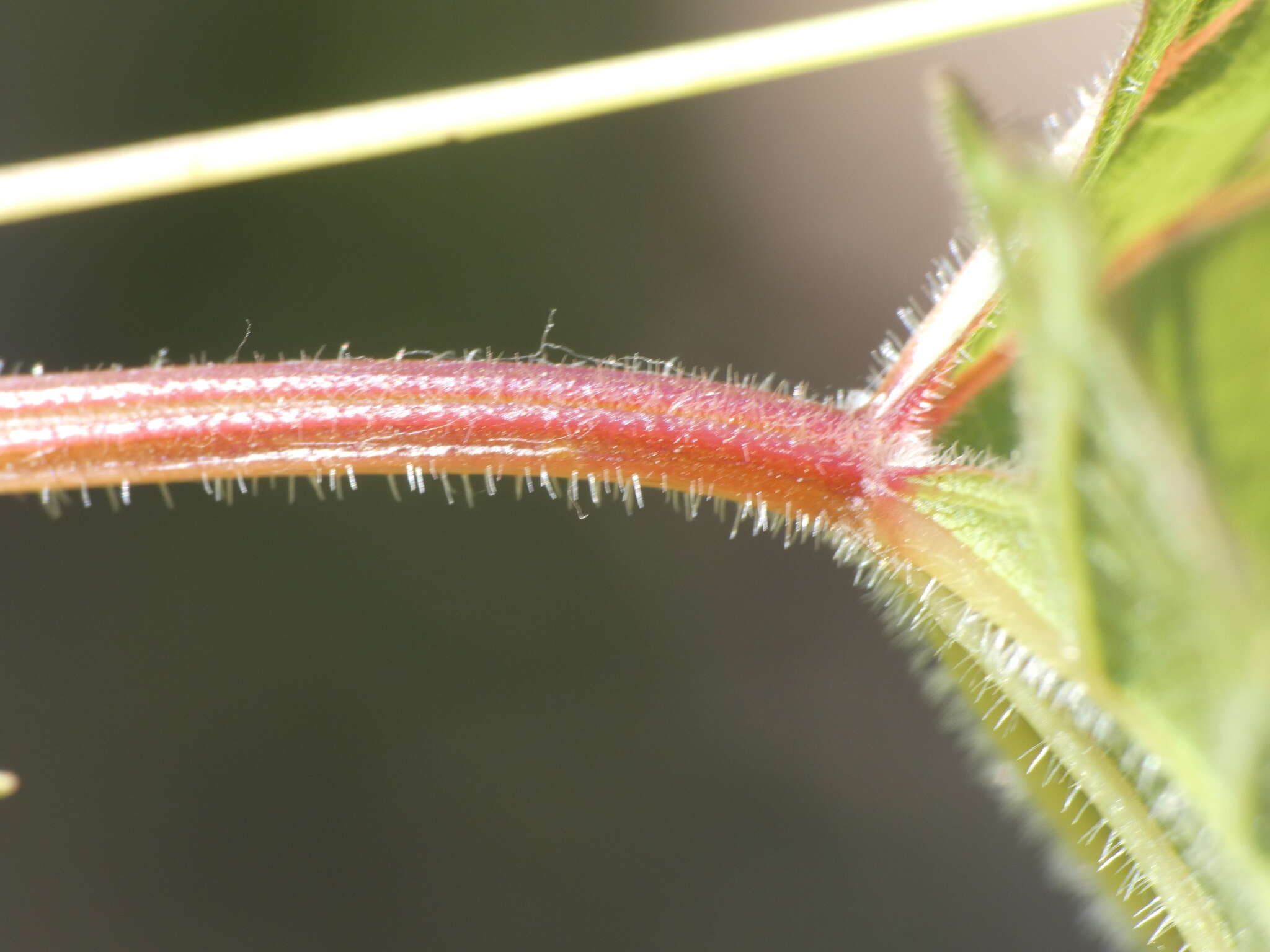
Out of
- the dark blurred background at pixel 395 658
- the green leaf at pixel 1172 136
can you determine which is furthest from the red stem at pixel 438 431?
the dark blurred background at pixel 395 658

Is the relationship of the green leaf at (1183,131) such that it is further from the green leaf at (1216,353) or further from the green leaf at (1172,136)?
the green leaf at (1216,353)

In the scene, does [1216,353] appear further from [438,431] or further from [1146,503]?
[438,431]

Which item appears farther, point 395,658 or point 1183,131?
point 395,658

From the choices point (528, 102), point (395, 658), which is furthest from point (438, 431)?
point (395, 658)

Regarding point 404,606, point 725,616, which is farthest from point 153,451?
point 725,616

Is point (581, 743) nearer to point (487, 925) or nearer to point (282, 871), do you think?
point (487, 925)

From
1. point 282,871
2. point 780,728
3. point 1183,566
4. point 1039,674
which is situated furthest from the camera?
point 780,728
